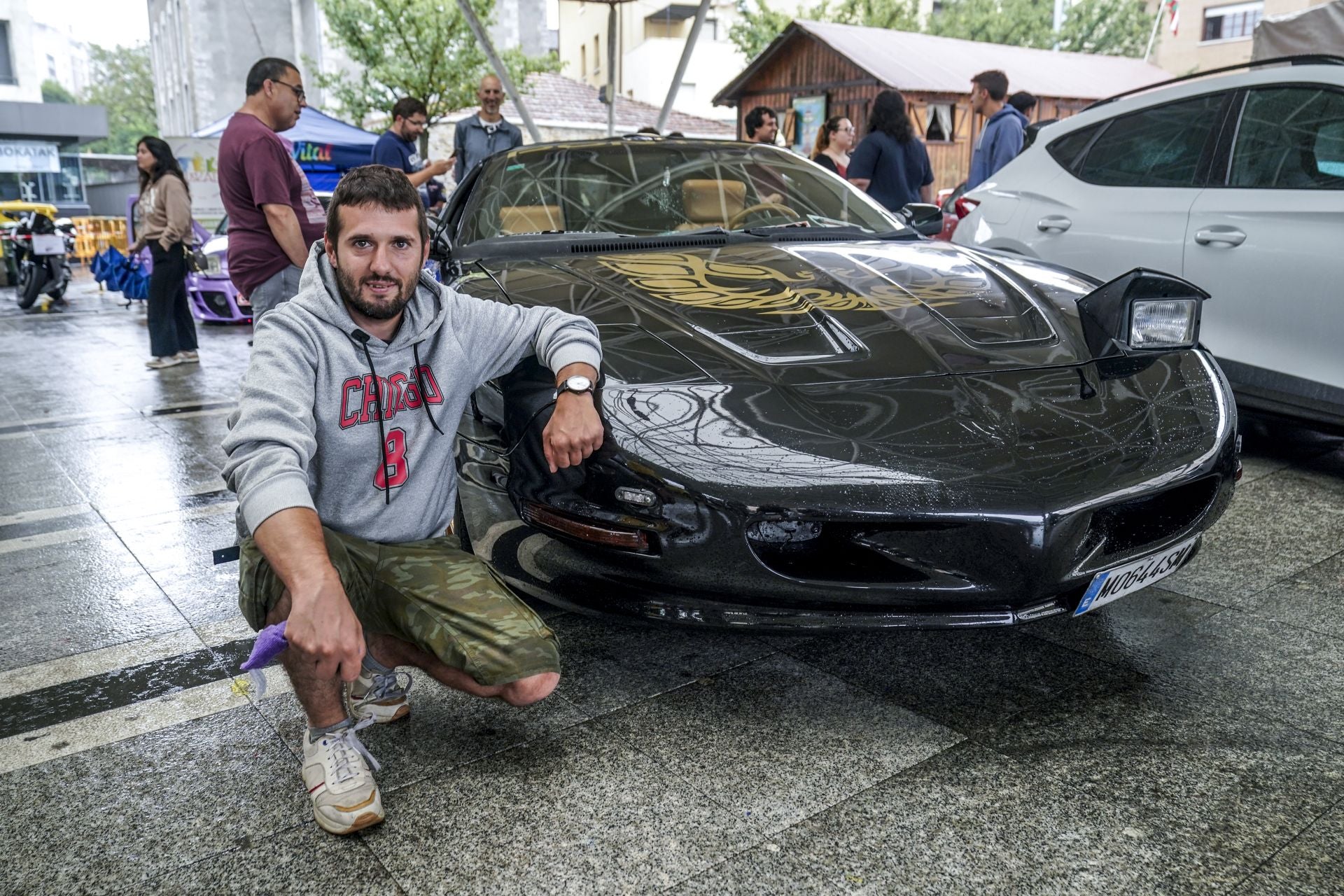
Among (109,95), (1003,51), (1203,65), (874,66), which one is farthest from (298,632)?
(109,95)

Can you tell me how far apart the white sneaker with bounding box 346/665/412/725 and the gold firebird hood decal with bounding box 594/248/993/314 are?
3.83 ft

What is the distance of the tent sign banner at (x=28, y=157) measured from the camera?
113ft

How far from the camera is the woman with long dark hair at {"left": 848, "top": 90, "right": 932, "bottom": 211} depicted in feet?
21.7

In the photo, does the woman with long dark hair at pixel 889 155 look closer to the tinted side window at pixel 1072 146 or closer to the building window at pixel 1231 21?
the tinted side window at pixel 1072 146

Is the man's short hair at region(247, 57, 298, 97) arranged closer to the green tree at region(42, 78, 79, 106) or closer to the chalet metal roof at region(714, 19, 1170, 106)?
the chalet metal roof at region(714, 19, 1170, 106)

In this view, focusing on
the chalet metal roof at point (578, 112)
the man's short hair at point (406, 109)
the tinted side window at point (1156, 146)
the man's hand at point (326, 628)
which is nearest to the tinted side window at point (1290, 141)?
the tinted side window at point (1156, 146)

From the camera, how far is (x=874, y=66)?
2227cm

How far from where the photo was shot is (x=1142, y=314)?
8.89ft

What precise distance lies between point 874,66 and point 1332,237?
20039 mm

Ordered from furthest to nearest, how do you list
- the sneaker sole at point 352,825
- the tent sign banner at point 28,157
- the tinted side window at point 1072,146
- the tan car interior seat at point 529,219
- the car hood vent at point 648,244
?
the tent sign banner at point 28,157 < the tinted side window at point 1072,146 < the tan car interior seat at point 529,219 < the car hood vent at point 648,244 < the sneaker sole at point 352,825

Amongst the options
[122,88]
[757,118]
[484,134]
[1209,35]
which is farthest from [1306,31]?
[122,88]

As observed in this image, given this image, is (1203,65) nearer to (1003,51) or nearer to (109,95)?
(1003,51)

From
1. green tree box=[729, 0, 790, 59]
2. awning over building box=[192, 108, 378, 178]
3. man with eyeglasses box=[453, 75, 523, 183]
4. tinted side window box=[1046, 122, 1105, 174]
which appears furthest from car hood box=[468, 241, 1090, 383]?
green tree box=[729, 0, 790, 59]

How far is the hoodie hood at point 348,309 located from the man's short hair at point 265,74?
2.34 metres
